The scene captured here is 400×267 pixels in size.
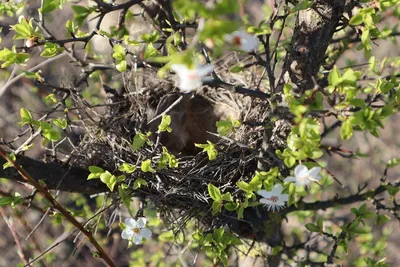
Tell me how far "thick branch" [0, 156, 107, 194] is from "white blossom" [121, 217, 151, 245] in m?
0.19

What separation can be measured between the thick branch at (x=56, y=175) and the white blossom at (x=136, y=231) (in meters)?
0.19

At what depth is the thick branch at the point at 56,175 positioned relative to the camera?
1.34m

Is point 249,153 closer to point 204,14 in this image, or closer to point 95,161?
point 95,161

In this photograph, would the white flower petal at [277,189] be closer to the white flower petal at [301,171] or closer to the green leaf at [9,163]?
the white flower petal at [301,171]

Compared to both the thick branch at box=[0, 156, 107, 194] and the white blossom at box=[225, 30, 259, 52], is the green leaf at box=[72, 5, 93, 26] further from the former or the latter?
the thick branch at box=[0, 156, 107, 194]

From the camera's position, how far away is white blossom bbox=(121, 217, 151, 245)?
1.35 metres

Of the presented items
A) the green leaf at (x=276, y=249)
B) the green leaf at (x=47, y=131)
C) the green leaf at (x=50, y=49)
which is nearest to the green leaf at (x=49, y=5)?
the green leaf at (x=50, y=49)

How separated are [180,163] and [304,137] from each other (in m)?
0.60

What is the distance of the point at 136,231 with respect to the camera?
53.7 inches

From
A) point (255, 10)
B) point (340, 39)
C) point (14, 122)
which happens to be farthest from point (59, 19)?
point (340, 39)

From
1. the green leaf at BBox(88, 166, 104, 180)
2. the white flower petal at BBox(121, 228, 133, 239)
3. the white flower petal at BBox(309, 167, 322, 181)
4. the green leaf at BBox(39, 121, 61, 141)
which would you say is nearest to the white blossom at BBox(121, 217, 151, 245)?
the white flower petal at BBox(121, 228, 133, 239)

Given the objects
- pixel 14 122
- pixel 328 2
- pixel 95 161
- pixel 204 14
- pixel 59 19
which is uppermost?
pixel 59 19

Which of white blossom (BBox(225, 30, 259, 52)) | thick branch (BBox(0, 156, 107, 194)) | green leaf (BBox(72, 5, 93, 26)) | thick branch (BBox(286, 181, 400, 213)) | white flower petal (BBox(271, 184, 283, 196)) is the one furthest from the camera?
thick branch (BBox(286, 181, 400, 213))

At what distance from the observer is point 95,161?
1.49 m
